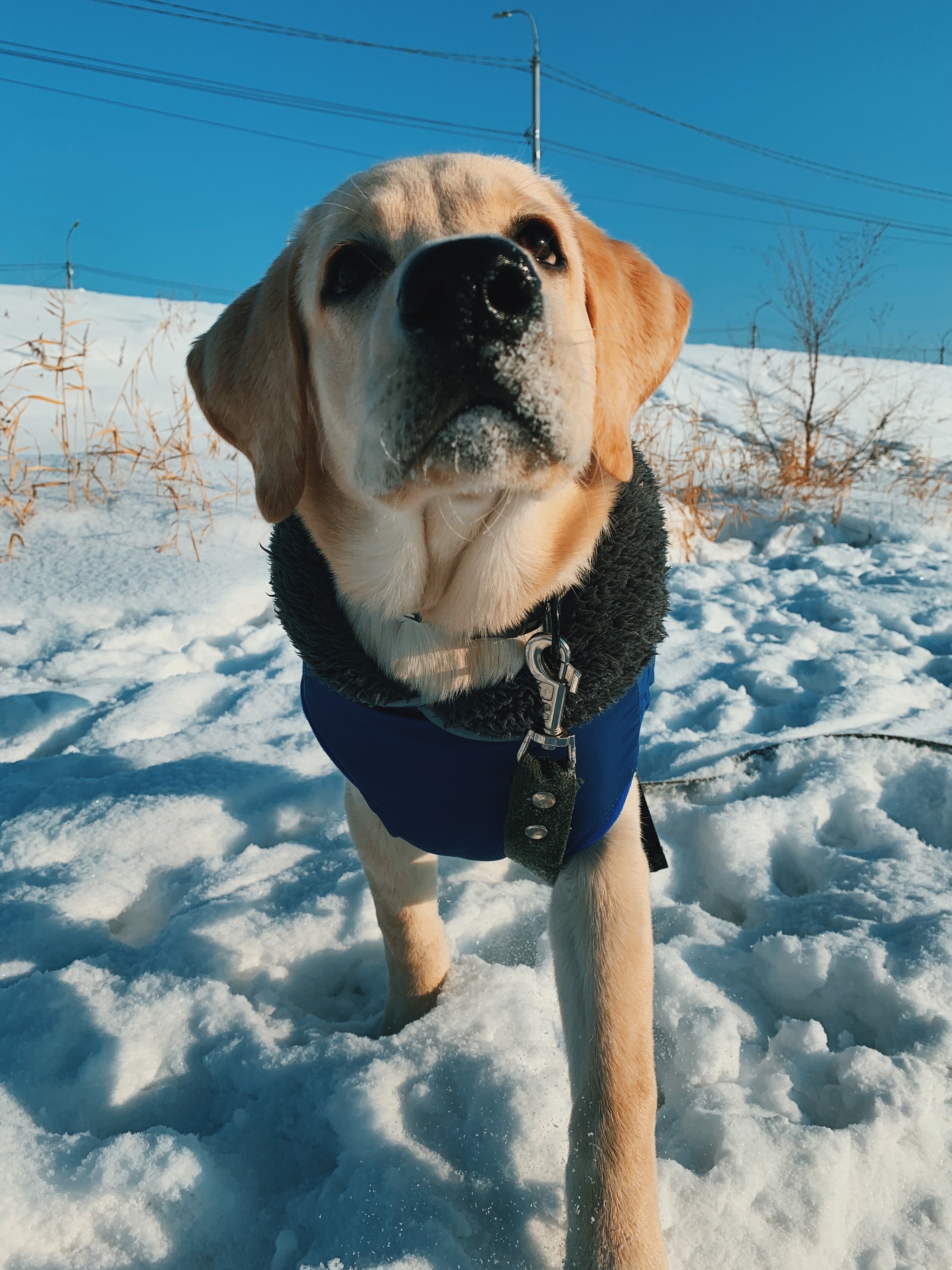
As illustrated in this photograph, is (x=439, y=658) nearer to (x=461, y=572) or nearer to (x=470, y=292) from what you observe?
(x=461, y=572)

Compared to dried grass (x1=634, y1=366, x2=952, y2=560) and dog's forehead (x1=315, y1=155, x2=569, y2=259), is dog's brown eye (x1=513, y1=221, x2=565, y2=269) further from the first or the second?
dried grass (x1=634, y1=366, x2=952, y2=560)

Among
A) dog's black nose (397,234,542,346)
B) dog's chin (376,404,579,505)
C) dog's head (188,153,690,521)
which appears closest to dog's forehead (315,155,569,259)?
dog's head (188,153,690,521)

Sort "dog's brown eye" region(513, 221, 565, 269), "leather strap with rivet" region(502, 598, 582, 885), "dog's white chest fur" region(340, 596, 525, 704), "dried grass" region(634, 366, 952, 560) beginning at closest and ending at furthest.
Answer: "leather strap with rivet" region(502, 598, 582, 885), "dog's white chest fur" region(340, 596, 525, 704), "dog's brown eye" region(513, 221, 565, 269), "dried grass" region(634, 366, 952, 560)

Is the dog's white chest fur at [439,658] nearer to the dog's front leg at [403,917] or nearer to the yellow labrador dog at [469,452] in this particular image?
the yellow labrador dog at [469,452]

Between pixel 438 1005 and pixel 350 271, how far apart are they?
170 cm

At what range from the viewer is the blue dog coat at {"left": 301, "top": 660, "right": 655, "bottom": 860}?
162 centimetres

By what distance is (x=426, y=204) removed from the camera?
68.3 inches

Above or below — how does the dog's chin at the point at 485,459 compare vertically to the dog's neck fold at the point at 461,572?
above

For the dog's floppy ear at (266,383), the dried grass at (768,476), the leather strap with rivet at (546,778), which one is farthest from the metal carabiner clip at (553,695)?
the dried grass at (768,476)

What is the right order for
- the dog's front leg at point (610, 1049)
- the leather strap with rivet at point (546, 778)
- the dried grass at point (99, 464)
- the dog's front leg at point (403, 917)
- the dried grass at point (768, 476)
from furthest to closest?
the dried grass at point (768, 476), the dried grass at point (99, 464), the dog's front leg at point (403, 917), the leather strap with rivet at point (546, 778), the dog's front leg at point (610, 1049)

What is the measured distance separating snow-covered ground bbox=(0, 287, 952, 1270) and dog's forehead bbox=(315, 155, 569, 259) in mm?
1730

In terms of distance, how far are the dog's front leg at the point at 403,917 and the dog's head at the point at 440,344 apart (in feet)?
2.69

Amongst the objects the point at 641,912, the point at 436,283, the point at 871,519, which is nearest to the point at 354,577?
the point at 436,283

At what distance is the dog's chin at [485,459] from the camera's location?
1354 mm
